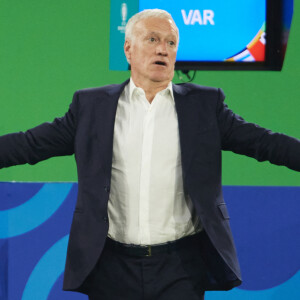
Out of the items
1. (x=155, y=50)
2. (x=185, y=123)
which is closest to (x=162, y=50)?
(x=155, y=50)

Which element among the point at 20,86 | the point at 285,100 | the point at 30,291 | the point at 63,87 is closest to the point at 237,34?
the point at 285,100

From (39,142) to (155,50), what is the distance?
447 millimetres

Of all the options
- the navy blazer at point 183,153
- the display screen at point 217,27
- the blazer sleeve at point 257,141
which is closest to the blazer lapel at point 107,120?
the navy blazer at point 183,153

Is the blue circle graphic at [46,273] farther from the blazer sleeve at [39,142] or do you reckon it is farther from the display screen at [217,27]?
the display screen at [217,27]

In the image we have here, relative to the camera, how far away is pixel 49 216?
103 inches

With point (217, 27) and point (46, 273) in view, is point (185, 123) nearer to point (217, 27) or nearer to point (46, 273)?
point (46, 273)

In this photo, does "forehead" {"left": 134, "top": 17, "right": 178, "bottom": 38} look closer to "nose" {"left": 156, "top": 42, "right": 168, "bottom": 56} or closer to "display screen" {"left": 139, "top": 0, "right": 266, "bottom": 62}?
"nose" {"left": 156, "top": 42, "right": 168, "bottom": 56}

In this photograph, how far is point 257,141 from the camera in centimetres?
183

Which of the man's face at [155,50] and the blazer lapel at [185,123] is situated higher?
the man's face at [155,50]

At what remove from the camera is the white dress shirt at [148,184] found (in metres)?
1.82

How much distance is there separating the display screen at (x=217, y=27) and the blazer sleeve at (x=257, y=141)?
1501 mm

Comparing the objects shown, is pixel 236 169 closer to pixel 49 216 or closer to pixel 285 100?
pixel 285 100

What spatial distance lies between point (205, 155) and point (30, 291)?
1.14 meters

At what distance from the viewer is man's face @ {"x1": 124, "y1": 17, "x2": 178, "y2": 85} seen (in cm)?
190
